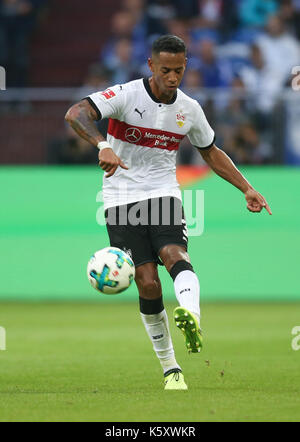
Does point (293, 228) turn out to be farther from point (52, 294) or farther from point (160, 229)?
point (160, 229)

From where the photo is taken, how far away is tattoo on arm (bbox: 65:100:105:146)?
7375 millimetres

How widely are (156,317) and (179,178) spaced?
7407 millimetres

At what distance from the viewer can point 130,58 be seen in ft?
56.4

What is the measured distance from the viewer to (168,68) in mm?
7656

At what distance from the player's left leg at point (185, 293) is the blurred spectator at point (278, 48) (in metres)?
9.53

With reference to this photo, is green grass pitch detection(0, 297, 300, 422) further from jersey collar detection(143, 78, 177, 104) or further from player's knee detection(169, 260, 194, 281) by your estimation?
jersey collar detection(143, 78, 177, 104)

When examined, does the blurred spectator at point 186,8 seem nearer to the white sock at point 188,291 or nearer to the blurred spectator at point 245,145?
the blurred spectator at point 245,145

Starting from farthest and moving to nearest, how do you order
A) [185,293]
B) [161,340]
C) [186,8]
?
[186,8] < [161,340] < [185,293]

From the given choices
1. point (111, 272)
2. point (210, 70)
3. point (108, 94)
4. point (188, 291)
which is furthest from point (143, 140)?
point (210, 70)

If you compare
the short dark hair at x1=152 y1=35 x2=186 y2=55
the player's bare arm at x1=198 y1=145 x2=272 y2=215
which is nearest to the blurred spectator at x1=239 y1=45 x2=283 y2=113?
the player's bare arm at x1=198 y1=145 x2=272 y2=215

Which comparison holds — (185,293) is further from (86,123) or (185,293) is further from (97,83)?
(97,83)

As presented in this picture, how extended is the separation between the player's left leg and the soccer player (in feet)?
0.05
